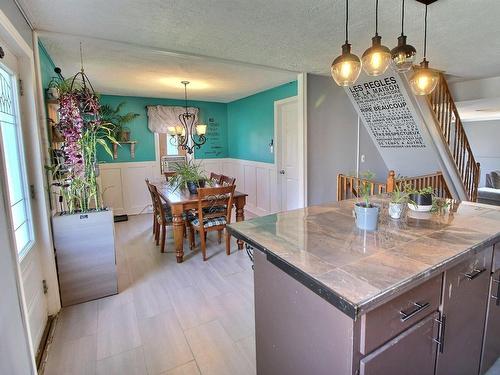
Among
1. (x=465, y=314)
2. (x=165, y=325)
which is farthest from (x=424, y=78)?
(x=165, y=325)

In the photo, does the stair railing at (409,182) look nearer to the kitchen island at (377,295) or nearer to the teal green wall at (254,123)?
the teal green wall at (254,123)

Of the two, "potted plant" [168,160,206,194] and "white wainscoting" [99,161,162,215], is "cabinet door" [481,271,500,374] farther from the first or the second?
"white wainscoting" [99,161,162,215]

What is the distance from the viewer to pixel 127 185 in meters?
5.45

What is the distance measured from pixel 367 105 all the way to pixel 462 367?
3458 millimetres

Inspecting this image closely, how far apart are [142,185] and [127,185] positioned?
0.89ft

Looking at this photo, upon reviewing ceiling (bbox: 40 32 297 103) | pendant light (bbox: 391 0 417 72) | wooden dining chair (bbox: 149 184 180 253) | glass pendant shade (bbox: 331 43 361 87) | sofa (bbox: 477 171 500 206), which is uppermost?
ceiling (bbox: 40 32 297 103)

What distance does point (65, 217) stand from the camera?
90.7 inches

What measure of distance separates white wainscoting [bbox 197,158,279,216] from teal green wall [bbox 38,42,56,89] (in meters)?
3.28

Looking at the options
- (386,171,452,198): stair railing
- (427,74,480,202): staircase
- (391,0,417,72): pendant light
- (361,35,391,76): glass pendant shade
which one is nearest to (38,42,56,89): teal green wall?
(361,35,391,76): glass pendant shade

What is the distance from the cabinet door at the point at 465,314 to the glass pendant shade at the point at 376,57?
1.14 metres

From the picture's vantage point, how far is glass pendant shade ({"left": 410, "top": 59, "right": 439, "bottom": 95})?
2.02m

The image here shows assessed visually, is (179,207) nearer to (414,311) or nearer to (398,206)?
(398,206)

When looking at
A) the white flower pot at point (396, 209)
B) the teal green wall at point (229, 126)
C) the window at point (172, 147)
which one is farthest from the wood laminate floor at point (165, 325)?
the window at point (172, 147)

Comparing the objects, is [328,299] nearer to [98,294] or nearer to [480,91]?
[98,294]
